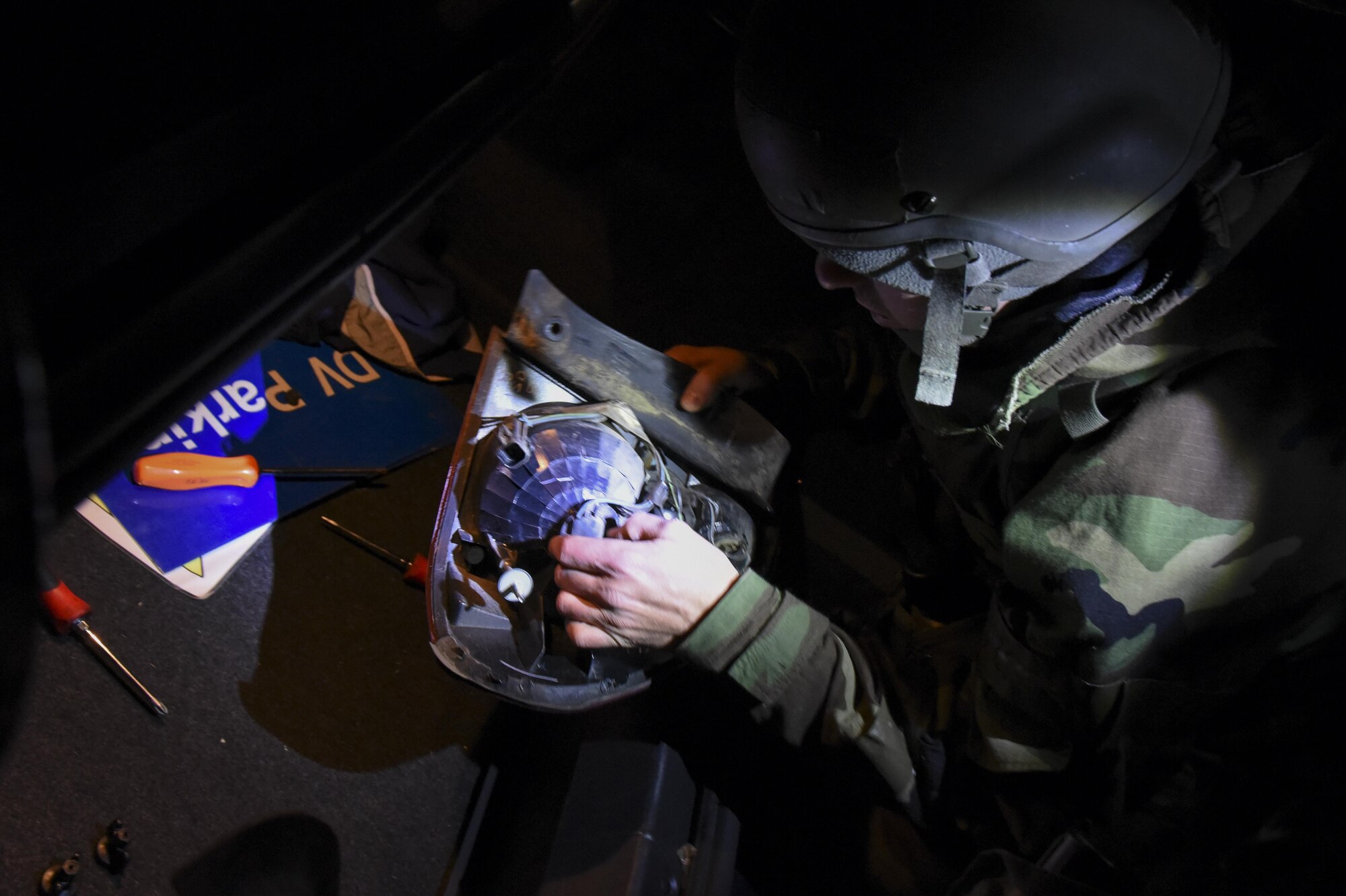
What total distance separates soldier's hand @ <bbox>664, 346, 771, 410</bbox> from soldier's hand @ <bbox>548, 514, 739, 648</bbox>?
256 millimetres

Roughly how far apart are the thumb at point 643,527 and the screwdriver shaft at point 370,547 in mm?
639

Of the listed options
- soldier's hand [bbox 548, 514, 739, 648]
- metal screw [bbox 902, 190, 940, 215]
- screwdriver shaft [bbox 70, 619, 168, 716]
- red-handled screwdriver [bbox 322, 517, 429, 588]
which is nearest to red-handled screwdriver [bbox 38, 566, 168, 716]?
screwdriver shaft [bbox 70, 619, 168, 716]

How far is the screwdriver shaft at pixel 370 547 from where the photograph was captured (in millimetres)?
A: 1432

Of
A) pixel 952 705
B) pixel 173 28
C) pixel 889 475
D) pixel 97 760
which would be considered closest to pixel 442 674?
pixel 97 760

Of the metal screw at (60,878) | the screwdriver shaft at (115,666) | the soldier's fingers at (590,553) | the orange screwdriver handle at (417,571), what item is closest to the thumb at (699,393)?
the soldier's fingers at (590,553)

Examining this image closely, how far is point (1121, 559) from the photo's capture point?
2.61 ft

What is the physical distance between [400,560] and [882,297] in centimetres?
99

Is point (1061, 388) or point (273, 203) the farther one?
point (1061, 388)

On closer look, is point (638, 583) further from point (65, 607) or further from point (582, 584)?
point (65, 607)

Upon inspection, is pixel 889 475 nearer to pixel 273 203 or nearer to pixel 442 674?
pixel 442 674

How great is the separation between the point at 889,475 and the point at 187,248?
5.18 ft

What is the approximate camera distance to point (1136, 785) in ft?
2.75

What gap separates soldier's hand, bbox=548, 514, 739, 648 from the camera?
0.92m

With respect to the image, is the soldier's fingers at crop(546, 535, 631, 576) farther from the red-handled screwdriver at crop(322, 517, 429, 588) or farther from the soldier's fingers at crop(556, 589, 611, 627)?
the red-handled screwdriver at crop(322, 517, 429, 588)
